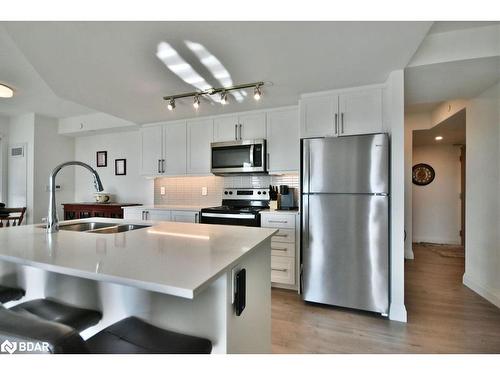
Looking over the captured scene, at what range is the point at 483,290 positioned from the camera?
102 inches

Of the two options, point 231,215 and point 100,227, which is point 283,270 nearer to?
point 231,215

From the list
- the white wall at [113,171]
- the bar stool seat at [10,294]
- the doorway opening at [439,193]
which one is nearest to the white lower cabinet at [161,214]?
the white wall at [113,171]

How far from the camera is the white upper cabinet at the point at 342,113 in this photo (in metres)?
2.41

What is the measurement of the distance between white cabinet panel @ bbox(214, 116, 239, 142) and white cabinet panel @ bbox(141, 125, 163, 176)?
971 mm

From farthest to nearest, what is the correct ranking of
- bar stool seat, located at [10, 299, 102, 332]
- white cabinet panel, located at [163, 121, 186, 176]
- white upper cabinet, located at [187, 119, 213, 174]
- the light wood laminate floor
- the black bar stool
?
white cabinet panel, located at [163, 121, 186, 176] < white upper cabinet, located at [187, 119, 213, 174] < the light wood laminate floor < bar stool seat, located at [10, 299, 102, 332] < the black bar stool

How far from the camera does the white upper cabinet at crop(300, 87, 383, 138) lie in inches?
95.0

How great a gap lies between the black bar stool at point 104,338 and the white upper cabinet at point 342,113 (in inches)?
87.6

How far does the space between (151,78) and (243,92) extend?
90 centimetres

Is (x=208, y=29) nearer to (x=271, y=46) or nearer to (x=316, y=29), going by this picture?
(x=271, y=46)

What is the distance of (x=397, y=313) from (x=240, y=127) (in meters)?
2.61

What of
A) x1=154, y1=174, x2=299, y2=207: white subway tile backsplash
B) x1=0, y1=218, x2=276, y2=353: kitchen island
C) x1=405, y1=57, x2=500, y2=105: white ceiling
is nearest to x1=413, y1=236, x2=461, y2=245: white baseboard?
x1=405, y1=57, x2=500, y2=105: white ceiling

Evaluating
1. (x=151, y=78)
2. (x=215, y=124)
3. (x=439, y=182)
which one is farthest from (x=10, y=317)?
(x=439, y=182)

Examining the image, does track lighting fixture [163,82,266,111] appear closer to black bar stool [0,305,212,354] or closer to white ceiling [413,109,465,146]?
black bar stool [0,305,212,354]

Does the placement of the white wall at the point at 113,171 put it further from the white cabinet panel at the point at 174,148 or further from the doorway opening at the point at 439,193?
the doorway opening at the point at 439,193
